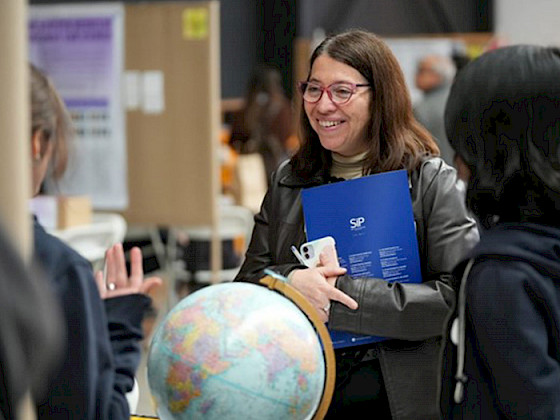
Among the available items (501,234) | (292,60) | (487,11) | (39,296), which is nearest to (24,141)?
(39,296)

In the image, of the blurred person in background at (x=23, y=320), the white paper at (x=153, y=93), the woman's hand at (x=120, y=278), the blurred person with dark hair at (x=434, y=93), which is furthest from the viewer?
the white paper at (x=153, y=93)

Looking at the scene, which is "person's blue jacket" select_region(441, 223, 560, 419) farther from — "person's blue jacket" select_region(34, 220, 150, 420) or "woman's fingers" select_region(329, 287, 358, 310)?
"person's blue jacket" select_region(34, 220, 150, 420)

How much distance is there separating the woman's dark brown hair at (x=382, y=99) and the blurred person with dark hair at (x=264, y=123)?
528 cm

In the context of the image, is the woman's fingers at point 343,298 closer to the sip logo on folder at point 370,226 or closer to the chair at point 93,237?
the sip logo on folder at point 370,226

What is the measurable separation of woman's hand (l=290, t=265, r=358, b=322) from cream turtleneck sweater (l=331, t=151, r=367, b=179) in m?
0.30

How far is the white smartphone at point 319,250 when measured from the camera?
2096 mm

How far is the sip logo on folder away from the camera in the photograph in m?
2.12

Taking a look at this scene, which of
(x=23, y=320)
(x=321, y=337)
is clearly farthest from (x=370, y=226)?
(x=23, y=320)

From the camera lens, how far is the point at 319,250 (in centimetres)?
210

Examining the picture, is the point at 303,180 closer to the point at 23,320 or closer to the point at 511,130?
the point at 511,130

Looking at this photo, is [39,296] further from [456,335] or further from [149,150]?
[149,150]

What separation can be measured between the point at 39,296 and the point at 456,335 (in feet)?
3.45

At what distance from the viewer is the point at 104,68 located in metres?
5.88

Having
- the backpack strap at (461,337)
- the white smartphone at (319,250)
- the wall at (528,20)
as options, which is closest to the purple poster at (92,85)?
the white smartphone at (319,250)
